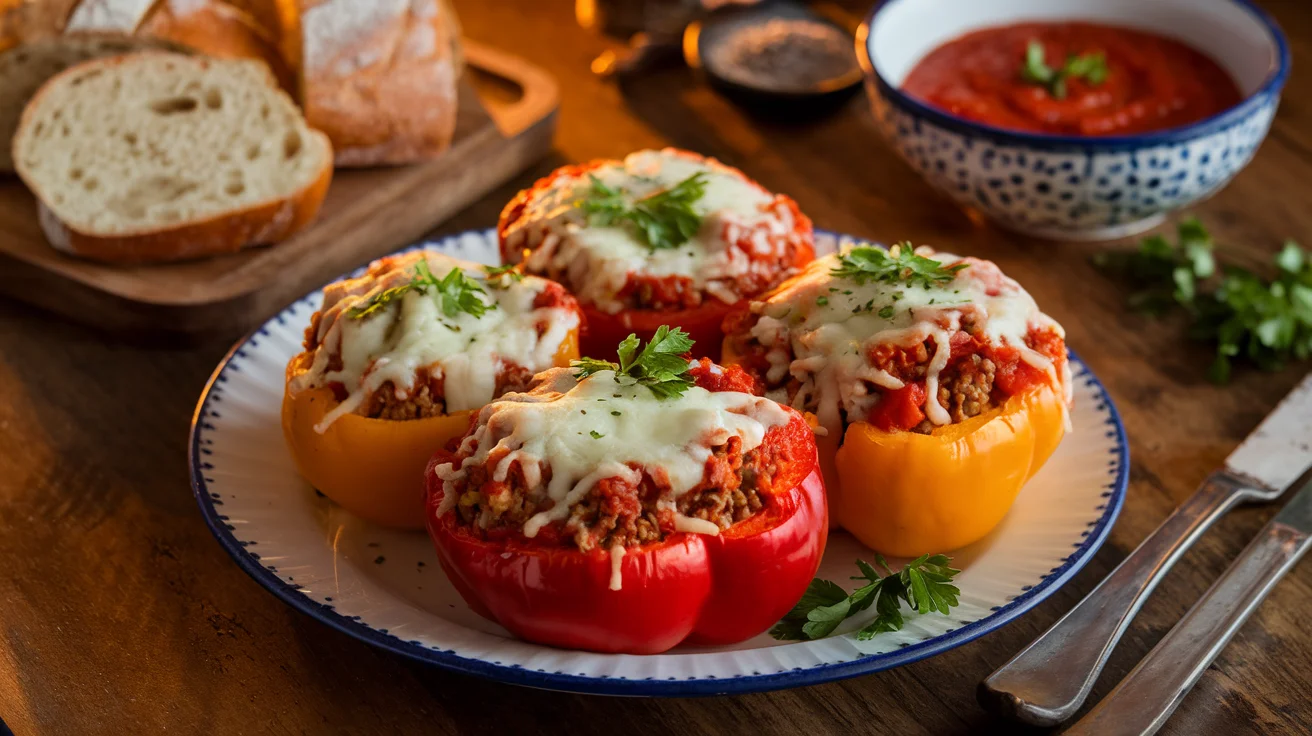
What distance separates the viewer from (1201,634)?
2119mm

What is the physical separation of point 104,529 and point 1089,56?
2.96 m

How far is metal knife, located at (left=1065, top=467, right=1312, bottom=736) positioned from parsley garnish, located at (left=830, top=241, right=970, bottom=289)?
75 cm

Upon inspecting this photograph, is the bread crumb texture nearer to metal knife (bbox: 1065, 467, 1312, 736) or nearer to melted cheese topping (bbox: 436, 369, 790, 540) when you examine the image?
melted cheese topping (bbox: 436, 369, 790, 540)

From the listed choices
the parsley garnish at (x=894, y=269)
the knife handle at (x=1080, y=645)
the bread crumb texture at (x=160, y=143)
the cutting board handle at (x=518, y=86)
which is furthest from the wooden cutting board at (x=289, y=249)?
the knife handle at (x=1080, y=645)

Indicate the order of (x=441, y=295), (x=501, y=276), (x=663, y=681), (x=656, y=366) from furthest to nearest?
(x=501, y=276) < (x=441, y=295) < (x=656, y=366) < (x=663, y=681)

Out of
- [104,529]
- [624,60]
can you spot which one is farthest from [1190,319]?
[104,529]

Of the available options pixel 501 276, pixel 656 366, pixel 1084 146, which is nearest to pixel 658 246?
pixel 501 276

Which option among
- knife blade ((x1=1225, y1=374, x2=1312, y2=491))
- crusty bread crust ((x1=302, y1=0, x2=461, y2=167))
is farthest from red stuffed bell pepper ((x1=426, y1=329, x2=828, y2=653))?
crusty bread crust ((x1=302, y1=0, x2=461, y2=167))

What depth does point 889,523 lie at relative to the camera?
7.31 feet

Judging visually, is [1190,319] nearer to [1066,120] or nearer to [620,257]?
[1066,120]

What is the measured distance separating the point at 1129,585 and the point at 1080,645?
0.21 metres

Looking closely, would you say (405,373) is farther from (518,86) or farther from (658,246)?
(518,86)

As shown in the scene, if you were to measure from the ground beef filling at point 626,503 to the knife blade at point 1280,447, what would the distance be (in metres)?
1.21

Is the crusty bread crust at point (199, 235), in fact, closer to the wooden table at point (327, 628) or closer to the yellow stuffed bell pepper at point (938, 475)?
the wooden table at point (327, 628)
